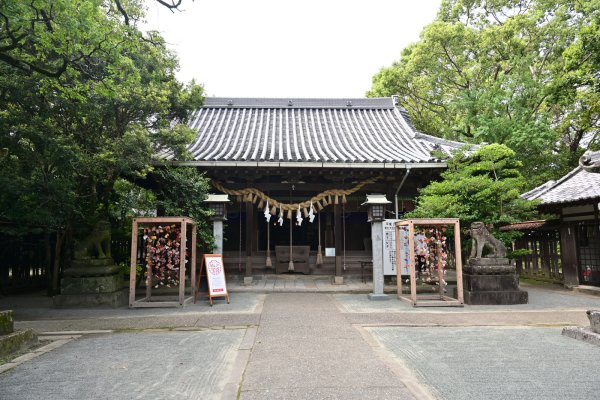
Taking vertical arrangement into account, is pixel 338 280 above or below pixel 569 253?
below

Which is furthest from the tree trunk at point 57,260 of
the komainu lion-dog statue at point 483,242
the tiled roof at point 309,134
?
the komainu lion-dog statue at point 483,242

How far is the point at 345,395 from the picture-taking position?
3.57 meters

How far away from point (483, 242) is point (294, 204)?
17.3 ft

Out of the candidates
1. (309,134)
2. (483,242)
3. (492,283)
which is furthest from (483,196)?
(309,134)

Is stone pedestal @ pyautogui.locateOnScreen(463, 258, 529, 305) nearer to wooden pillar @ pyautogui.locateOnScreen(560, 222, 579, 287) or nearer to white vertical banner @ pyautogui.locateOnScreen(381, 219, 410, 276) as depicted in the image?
white vertical banner @ pyautogui.locateOnScreen(381, 219, 410, 276)

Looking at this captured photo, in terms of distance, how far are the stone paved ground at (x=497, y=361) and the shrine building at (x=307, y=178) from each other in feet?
17.7

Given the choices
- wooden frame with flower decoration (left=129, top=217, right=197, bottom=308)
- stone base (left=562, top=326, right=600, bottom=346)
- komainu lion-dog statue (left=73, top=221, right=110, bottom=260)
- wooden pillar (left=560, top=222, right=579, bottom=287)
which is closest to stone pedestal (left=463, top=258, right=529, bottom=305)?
stone base (left=562, top=326, right=600, bottom=346)

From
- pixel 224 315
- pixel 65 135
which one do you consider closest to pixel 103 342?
pixel 224 315

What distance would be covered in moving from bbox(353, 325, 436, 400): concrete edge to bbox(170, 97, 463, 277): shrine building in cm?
553

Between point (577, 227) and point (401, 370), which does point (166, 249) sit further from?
point (577, 227)

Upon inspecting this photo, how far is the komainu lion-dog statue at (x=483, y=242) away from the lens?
8.65m

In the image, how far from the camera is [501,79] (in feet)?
50.3

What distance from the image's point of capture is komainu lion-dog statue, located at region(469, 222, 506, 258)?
865cm

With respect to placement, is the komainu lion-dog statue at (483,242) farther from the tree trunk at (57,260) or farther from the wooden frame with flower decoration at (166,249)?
the tree trunk at (57,260)
